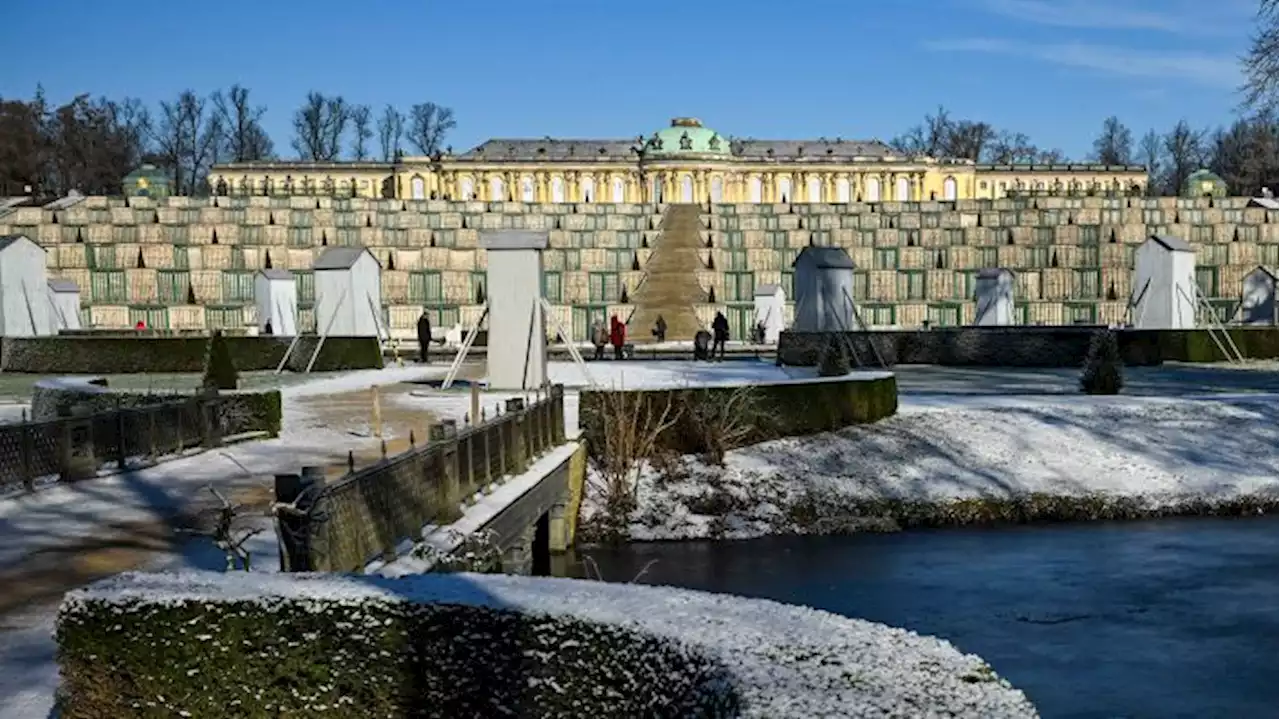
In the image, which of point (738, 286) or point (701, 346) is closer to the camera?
point (701, 346)

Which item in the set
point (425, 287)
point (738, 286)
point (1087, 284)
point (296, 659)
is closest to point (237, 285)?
point (425, 287)

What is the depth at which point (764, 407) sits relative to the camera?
2467 cm

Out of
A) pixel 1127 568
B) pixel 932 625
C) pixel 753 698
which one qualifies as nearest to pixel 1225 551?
pixel 1127 568

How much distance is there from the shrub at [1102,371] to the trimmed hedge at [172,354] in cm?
1828

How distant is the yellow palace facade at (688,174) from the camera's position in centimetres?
13325

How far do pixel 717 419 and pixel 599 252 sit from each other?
52.8 meters

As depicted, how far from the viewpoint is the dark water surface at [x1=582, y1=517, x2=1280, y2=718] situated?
540 inches

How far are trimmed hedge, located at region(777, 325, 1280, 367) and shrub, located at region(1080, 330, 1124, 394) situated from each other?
8.23m

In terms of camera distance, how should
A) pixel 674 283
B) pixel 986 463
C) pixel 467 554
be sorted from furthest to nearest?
1. pixel 674 283
2. pixel 986 463
3. pixel 467 554

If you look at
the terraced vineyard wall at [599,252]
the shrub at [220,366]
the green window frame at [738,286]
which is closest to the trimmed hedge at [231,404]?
the shrub at [220,366]

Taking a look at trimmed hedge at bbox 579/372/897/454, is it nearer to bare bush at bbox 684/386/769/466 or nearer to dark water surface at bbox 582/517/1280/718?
bare bush at bbox 684/386/769/466

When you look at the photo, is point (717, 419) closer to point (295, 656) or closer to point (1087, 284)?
point (295, 656)

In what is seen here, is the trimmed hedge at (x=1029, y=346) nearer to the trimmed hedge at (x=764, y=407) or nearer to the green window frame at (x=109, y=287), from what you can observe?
the trimmed hedge at (x=764, y=407)

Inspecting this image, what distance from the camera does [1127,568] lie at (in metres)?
19.2
